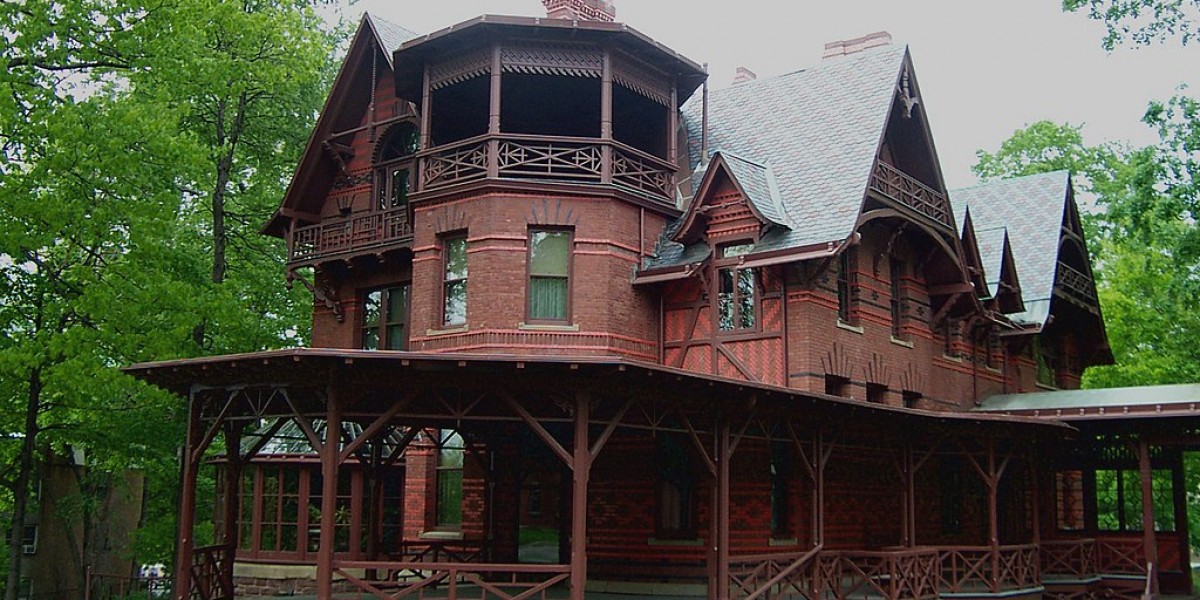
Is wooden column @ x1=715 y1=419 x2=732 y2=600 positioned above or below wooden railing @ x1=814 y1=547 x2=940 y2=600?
above

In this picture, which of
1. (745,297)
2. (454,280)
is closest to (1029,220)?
(745,297)

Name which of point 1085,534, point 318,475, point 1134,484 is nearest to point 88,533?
point 318,475

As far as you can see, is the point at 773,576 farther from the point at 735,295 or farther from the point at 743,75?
the point at 743,75

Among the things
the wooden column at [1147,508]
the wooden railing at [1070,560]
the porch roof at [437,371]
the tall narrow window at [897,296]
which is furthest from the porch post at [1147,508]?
the porch roof at [437,371]

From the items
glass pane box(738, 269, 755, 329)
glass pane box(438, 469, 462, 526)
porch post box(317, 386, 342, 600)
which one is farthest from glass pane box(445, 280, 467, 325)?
porch post box(317, 386, 342, 600)

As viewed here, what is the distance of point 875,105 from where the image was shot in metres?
23.9

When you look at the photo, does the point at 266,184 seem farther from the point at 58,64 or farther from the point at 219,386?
the point at 219,386

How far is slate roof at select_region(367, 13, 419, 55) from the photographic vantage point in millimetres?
25197

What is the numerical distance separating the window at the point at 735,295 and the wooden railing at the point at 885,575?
4653 mm

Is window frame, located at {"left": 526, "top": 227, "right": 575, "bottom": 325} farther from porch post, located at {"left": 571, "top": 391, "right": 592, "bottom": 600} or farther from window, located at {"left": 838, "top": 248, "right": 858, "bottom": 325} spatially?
porch post, located at {"left": 571, "top": 391, "right": 592, "bottom": 600}

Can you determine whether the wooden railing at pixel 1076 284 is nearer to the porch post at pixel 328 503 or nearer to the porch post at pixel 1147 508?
the porch post at pixel 1147 508

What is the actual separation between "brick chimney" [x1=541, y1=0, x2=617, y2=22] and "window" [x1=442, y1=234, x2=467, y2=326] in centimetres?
518

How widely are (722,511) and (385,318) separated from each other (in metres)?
10.8

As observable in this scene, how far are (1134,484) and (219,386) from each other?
36518 millimetres
